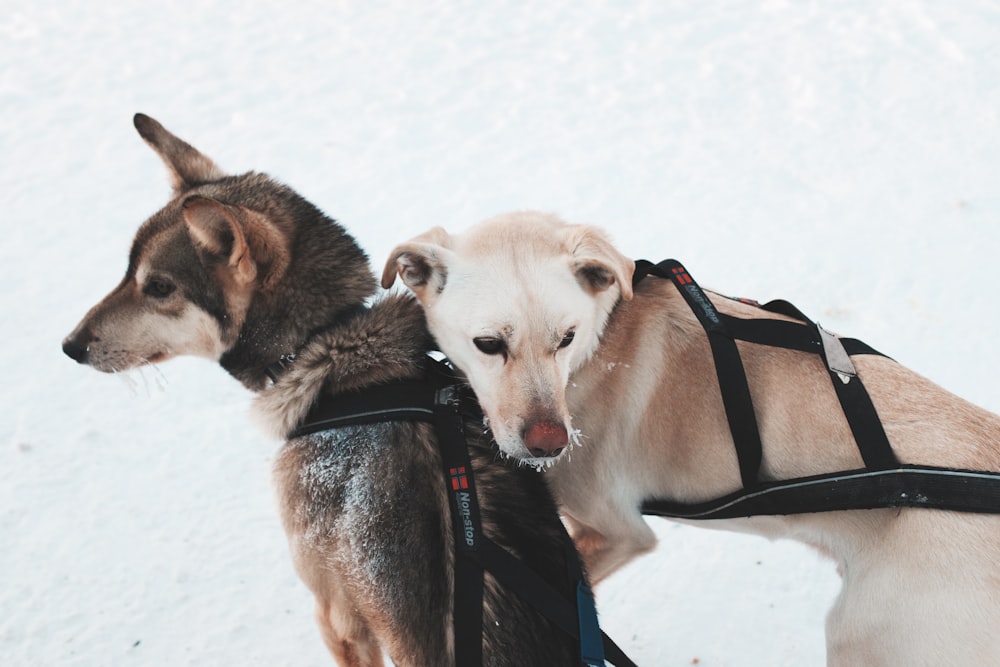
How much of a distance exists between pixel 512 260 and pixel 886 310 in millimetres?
3424

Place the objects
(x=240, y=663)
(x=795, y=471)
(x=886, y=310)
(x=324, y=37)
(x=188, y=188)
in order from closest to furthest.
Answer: (x=795, y=471)
(x=188, y=188)
(x=240, y=663)
(x=886, y=310)
(x=324, y=37)

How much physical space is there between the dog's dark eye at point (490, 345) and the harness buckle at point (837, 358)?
114 centimetres

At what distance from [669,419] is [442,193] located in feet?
12.3

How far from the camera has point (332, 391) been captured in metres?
2.81

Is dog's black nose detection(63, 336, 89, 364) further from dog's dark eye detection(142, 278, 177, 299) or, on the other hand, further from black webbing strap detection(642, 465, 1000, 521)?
black webbing strap detection(642, 465, 1000, 521)

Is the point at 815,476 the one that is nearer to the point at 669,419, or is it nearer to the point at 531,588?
the point at 669,419

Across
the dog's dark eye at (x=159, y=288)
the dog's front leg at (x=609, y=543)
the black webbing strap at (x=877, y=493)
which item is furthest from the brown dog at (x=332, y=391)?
the black webbing strap at (x=877, y=493)

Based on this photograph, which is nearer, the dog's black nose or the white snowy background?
the dog's black nose

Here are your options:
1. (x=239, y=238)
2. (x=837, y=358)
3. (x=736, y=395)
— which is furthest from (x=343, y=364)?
(x=837, y=358)

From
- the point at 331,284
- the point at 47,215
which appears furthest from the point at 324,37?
the point at 331,284

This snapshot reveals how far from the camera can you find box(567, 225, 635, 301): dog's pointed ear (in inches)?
106

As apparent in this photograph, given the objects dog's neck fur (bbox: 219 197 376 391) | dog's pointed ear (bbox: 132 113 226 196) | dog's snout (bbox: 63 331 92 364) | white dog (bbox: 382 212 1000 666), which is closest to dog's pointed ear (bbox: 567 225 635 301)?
white dog (bbox: 382 212 1000 666)

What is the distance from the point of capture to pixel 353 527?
99.9 inches

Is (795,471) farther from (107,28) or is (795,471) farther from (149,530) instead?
(107,28)
